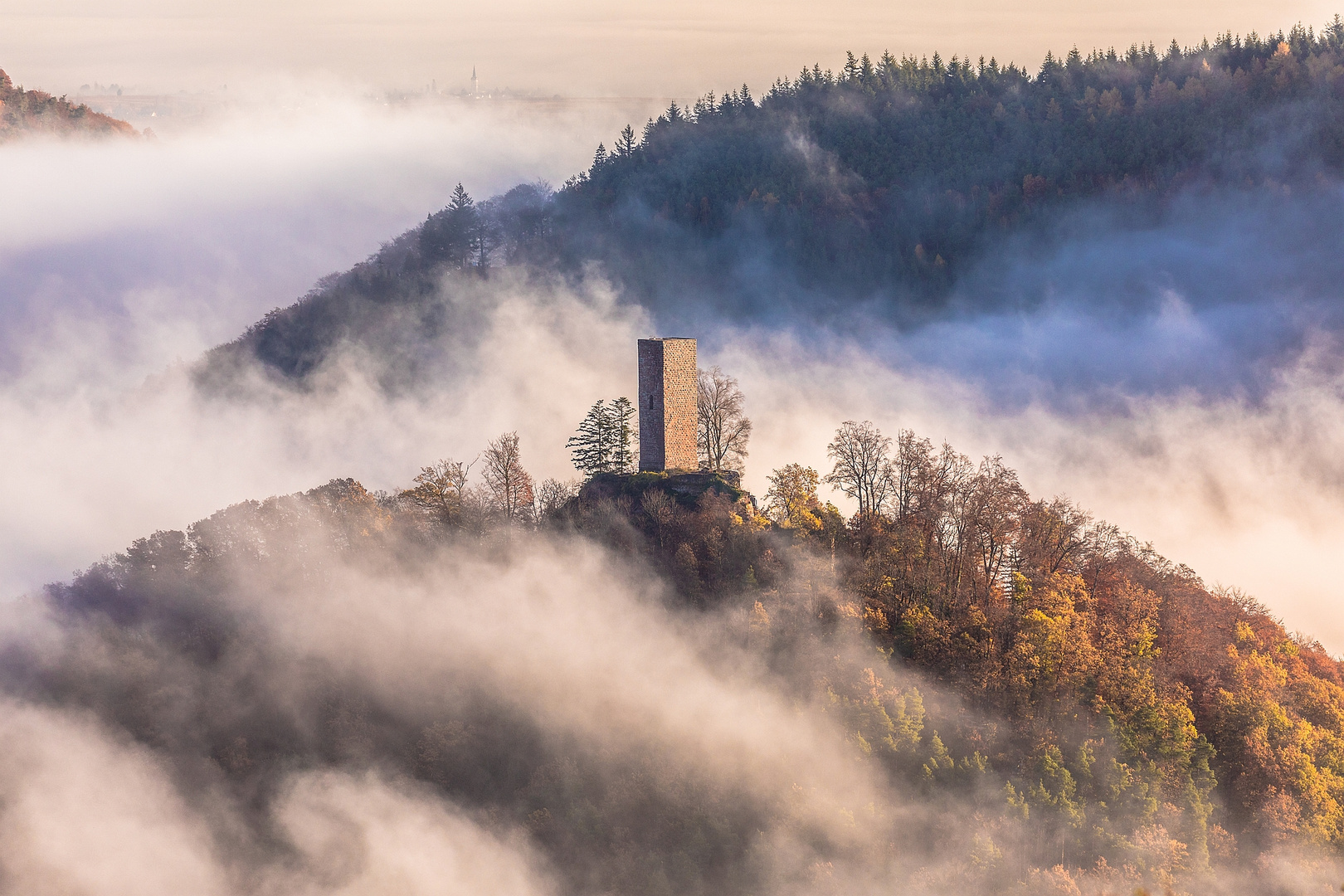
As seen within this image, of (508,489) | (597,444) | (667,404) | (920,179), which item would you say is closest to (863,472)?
(667,404)

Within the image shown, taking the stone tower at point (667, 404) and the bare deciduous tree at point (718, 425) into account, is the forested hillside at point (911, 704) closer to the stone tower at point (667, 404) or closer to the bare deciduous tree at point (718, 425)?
the stone tower at point (667, 404)

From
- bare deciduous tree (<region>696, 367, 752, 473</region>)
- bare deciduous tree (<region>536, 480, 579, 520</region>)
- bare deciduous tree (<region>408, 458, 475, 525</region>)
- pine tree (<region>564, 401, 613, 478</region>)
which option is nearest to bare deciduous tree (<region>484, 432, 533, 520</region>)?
bare deciduous tree (<region>536, 480, 579, 520</region>)

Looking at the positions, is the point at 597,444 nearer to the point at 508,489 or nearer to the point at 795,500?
the point at 508,489

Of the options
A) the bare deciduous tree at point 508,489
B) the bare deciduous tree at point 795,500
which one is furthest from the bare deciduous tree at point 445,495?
the bare deciduous tree at point 795,500

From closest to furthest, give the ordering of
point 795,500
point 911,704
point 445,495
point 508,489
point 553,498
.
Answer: point 911,704, point 795,500, point 553,498, point 508,489, point 445,495

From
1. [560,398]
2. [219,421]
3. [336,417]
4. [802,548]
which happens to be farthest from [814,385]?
[802,548]

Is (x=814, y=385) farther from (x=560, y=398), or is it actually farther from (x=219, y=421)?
(x=219, y=421)
